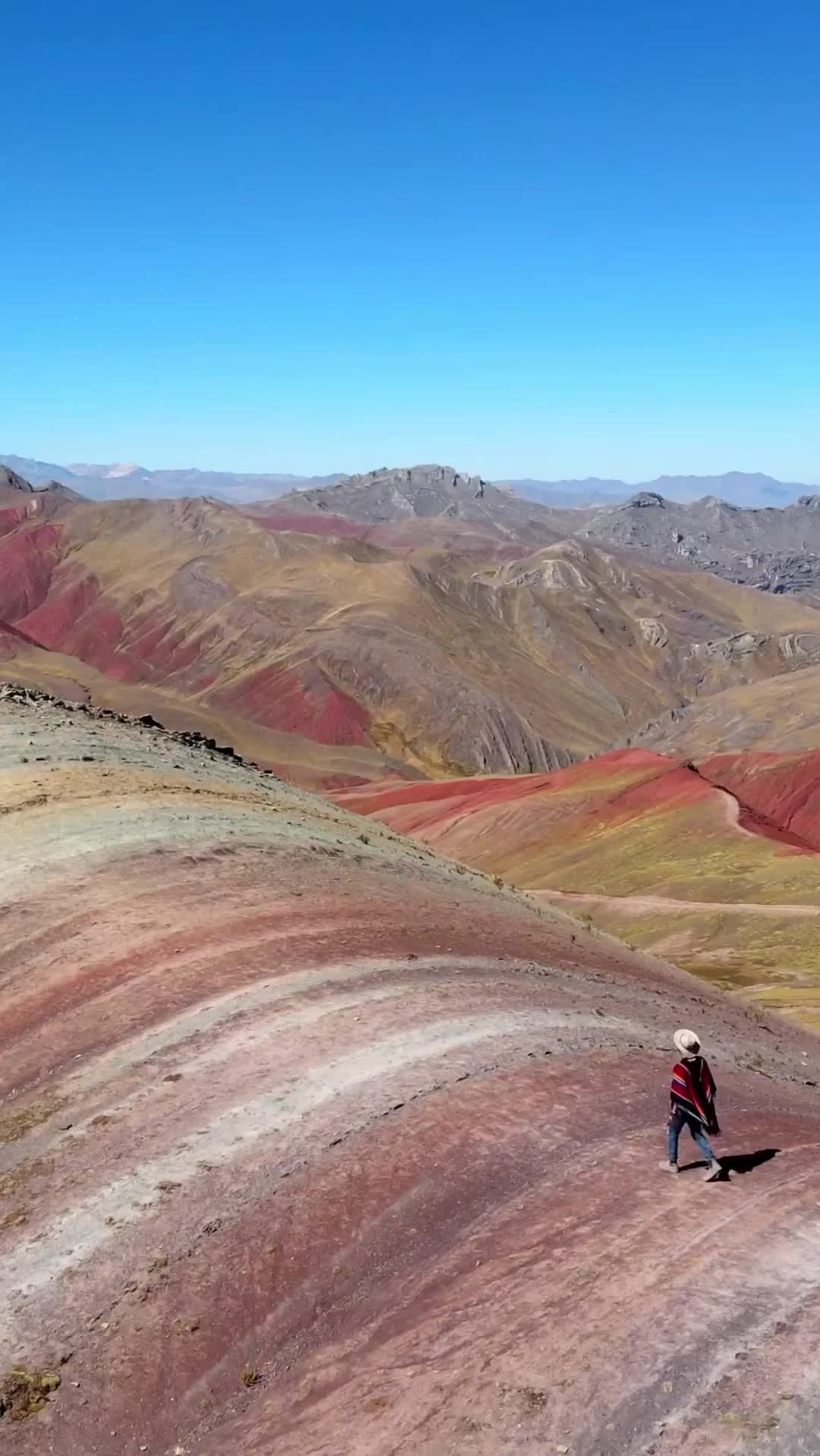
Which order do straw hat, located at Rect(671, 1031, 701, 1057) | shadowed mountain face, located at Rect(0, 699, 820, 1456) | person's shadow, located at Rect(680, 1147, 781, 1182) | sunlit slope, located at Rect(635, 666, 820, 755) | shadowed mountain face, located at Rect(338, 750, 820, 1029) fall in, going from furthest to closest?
sunlit slope, located at Rect(635, 666, 820, 755)
shadowed mountain face, located at Rect(338, 750, 820, 1029)
person's shadow, located at Rect(680, 1147, 781, 1182)
straw hat, located at Rect(671, 1031, 701, 1057)
shadowed mountain face, located at Rect(0, 699, 820, 1456)

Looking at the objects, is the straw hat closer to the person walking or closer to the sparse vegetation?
the person walking

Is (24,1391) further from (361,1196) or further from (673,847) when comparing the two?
(673,847)

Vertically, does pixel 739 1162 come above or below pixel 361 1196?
above

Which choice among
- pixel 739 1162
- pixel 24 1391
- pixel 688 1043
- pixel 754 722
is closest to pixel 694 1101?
pixel 688 1043

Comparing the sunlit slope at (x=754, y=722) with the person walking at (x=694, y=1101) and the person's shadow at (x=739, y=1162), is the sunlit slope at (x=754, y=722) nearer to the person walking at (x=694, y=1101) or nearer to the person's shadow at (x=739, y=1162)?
the person's shadow at (x=739, y=1162)

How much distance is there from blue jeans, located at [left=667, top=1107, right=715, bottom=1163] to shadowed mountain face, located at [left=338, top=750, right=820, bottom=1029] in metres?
24.9

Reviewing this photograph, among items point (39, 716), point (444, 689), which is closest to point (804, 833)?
point (39, 716)

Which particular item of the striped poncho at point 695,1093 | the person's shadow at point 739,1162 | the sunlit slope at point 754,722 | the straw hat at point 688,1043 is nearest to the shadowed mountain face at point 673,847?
the sunlit slope at point 754,722

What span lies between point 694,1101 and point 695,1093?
0.08 meters

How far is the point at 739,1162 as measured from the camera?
11.8m

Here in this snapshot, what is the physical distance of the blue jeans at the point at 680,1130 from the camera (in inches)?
440

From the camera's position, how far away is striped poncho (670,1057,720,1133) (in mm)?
11109

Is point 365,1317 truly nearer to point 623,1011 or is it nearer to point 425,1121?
point 425,1121

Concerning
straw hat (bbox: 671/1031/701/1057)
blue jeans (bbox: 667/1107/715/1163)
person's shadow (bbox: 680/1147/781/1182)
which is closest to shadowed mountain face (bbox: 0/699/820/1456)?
person's shadow (bbox: 680/1147/781/1182)
